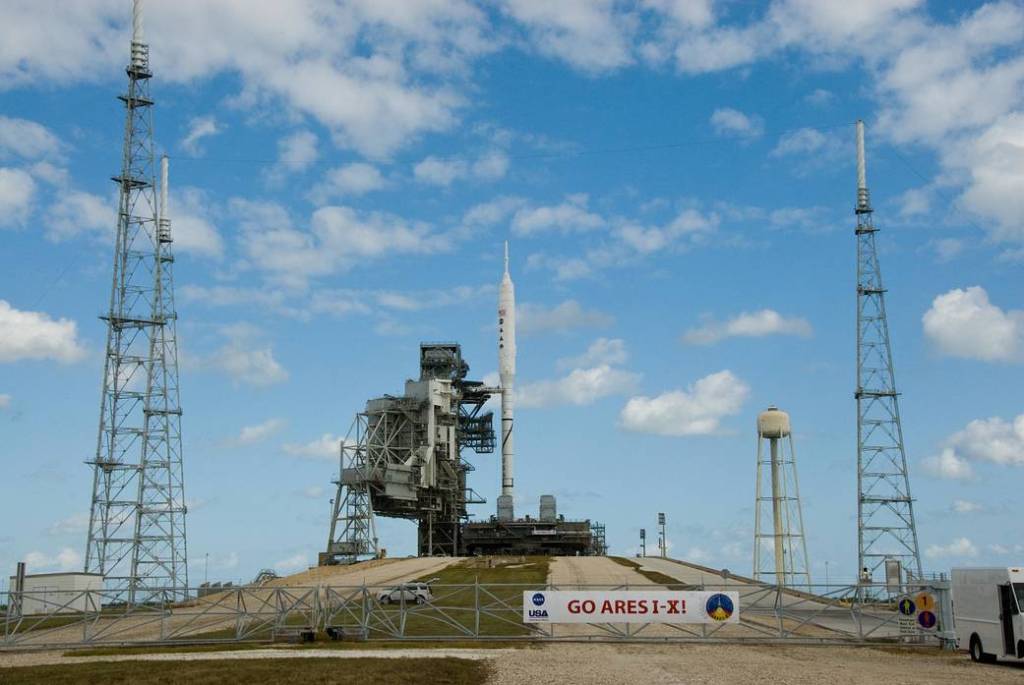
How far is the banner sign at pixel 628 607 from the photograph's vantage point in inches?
1577

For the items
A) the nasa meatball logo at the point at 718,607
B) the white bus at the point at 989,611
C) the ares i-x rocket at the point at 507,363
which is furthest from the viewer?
the ares i-x rocket at the point at 507,363

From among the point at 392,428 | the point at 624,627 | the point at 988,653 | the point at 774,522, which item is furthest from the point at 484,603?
the point at 392,428

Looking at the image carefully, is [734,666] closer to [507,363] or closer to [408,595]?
[408,595]

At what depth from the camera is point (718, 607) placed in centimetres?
4088

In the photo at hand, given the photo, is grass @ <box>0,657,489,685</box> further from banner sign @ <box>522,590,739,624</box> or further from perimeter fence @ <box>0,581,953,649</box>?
banner sign @ <box>522,590,739,624</box>

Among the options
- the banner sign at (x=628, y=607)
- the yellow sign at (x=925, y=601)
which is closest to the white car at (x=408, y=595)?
the banner sign at (x=628, y=607)

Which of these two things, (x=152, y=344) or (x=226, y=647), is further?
(x=152, y=344)

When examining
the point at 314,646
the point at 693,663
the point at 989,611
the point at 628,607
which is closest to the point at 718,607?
the point at 628,607

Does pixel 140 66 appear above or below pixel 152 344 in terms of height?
above

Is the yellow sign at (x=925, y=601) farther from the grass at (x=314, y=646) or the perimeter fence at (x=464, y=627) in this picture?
the grass at (x=314, y=646)

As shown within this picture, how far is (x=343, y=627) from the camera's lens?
4203 cm

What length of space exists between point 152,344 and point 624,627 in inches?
2045

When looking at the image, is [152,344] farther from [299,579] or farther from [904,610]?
[904,610]

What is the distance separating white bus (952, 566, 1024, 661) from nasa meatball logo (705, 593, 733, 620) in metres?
8.19
